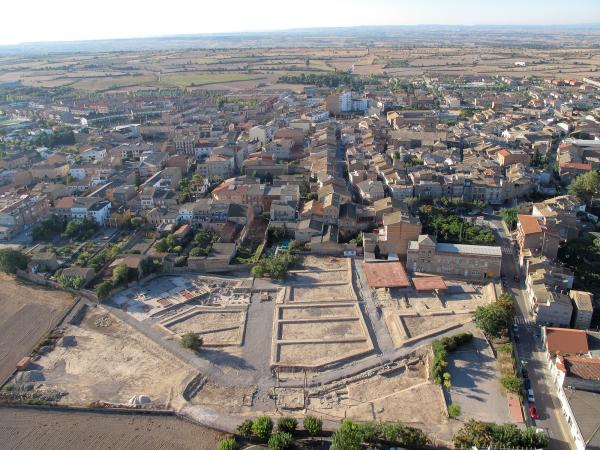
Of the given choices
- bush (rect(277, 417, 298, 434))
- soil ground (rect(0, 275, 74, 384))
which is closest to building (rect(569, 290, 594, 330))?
bush (rect(277, 417, 298, 434))

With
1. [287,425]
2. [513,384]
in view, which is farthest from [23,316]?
[513,384]

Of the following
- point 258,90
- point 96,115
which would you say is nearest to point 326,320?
point 96,115

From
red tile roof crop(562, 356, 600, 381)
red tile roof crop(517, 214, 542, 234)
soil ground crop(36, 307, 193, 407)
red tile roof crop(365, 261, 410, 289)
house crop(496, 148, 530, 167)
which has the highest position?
red tile roof crop(517, 214, 542, 234)

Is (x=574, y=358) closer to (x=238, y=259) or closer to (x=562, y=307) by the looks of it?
(x=562, y=307)

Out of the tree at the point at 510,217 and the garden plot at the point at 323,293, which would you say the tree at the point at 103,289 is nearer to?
the garden plot at the point at 323,293

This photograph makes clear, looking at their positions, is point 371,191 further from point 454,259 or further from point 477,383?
point 477,383

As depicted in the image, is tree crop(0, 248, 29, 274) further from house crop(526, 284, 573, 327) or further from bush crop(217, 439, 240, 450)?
house crop(526, 284, 573, 327)

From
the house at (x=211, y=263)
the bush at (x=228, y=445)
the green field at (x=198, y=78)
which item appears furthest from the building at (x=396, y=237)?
the green field at (x=198, y=78)
